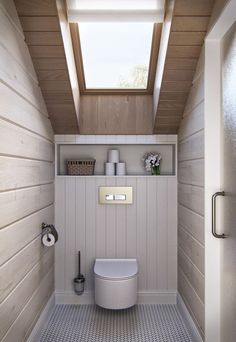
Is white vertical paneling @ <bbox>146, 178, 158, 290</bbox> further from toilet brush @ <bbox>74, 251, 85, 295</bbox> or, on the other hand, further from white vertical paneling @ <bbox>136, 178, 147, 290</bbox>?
toilet brush @ <bbox>74, 251, 85, 295</bbox>

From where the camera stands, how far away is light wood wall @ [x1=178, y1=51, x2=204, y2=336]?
2.01m

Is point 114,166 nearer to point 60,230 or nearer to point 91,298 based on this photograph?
point 60,230

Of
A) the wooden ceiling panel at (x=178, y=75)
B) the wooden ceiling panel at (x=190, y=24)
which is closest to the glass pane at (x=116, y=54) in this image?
the wooden ceiling panel at (x=178, y=75)

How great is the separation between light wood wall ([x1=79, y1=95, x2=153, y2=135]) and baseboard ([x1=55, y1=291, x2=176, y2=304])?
1.53 meters

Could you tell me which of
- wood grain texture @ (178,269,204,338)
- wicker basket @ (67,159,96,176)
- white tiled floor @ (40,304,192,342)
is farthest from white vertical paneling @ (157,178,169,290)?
wicker basket @ (67,159,96,176)

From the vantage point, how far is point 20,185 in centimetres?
181

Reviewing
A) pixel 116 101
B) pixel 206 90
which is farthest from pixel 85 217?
pixel 206 90

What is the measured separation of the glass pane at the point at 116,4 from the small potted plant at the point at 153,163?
1277 millimetres

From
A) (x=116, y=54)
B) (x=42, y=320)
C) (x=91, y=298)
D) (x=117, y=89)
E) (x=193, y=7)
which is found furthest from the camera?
(x=91, y=298)

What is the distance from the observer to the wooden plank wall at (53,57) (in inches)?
69.7

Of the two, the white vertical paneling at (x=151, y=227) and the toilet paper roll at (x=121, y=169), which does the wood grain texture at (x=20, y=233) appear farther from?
the white vertical paneling at (x=151, y=227)

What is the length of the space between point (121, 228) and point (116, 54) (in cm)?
155

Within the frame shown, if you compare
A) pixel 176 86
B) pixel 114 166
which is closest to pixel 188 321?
pixel 114 166

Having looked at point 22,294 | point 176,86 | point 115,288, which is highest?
point 176,86
